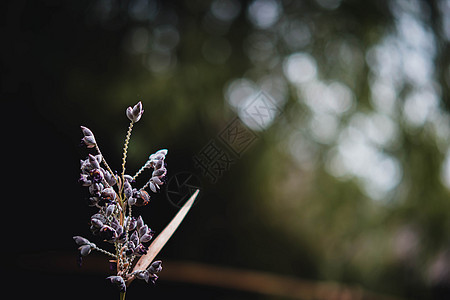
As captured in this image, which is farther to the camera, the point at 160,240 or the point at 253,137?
the point at 253,137

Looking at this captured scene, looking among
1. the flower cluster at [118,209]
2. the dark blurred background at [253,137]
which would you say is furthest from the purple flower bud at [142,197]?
the dark blurred background at [253,137]

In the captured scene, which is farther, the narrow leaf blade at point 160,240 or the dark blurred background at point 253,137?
the dark blurred background at point 253,137

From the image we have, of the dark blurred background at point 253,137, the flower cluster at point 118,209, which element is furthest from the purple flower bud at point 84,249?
the dark blurred background at point 253,137

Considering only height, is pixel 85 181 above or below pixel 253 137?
above

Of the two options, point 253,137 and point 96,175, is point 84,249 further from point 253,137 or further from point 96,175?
point 253,137

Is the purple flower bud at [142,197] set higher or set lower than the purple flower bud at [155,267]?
higher

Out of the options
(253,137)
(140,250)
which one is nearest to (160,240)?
(140,250)

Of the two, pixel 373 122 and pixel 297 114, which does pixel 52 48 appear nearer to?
pixel 297 114

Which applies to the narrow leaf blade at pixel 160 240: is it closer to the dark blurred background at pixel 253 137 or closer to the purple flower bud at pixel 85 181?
the purple flower bud at pixel 85 181
